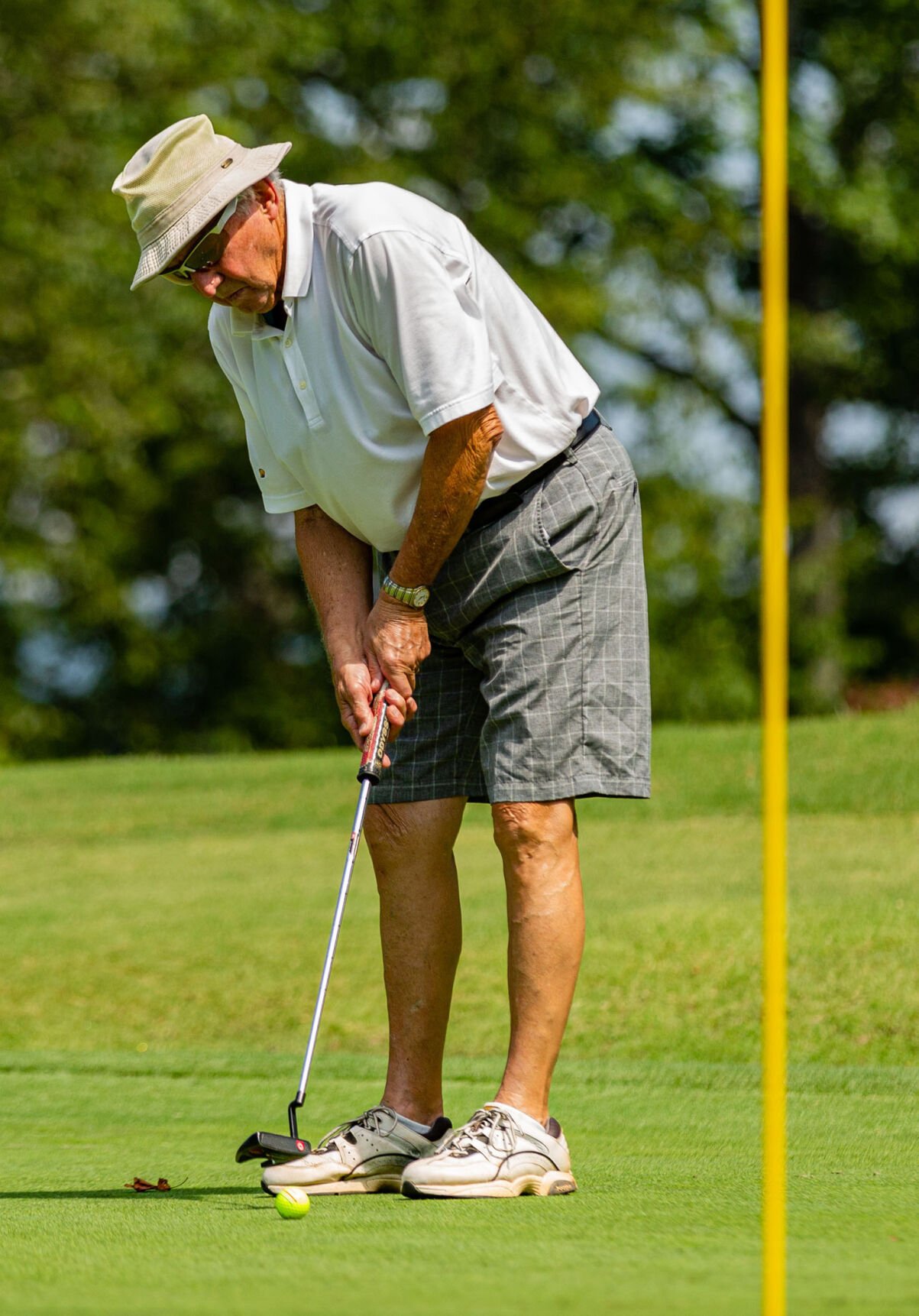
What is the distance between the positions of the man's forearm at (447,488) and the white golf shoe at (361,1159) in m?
0.97

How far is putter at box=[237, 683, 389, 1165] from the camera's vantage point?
121 inches

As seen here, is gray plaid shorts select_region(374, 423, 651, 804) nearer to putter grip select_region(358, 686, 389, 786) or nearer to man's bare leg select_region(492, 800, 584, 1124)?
man's bare leg select_region(492, 800, 584, 1124)

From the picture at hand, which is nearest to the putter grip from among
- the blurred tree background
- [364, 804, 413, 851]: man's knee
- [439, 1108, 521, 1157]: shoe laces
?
[364, 804, 413, 851]: man's knee

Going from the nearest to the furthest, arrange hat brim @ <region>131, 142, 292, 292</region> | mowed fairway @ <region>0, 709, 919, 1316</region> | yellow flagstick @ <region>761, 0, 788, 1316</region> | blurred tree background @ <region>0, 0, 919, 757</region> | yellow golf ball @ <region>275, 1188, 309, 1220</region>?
yellow flagstick @ <region>761, 0, 788, 1316</region>
mowed fairway @ <region>0, 709, 919, 1316</region>
yellow golf ball @ <region>275, 1188, 309, 1220</region>
hat brim @ <region>131, 142, 292, 292</region>
blurred tree background @ <region>0, 0, 919, 757</region>

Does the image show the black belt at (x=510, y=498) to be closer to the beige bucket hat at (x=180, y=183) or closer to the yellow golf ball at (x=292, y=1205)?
the beige bucket hat at (x=180, y=183)

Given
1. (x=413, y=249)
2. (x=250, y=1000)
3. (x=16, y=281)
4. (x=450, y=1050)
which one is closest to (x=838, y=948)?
(x=450, y=1050)

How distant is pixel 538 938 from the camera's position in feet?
10.5

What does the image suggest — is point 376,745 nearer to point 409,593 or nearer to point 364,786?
point 364,786

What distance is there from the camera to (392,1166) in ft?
10.7

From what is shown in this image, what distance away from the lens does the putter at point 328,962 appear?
307cm

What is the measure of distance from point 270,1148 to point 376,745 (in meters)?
0.70

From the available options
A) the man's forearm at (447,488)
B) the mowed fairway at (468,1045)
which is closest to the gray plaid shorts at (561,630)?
the man's forearm at (447,488)

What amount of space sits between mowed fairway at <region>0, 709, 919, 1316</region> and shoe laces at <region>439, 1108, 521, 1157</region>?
0.11 metres

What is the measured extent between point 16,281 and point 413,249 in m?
19.5
